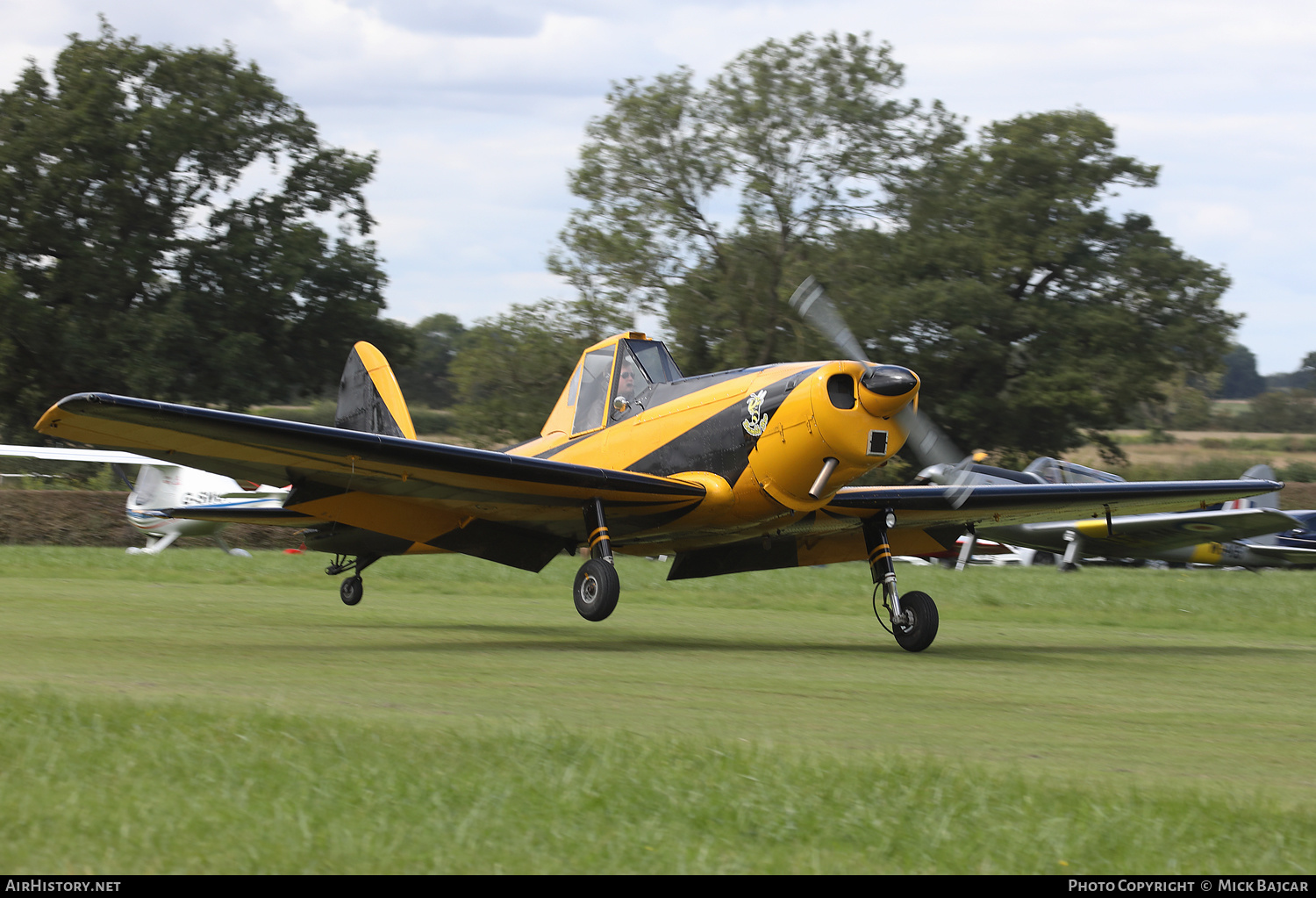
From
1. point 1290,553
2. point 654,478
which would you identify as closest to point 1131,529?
point 1290,553

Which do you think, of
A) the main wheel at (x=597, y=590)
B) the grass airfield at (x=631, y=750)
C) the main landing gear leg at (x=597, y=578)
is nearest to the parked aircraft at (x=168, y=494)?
the grass airfield at (x=631, y=750)

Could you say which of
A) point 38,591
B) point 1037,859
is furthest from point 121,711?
point 38,591

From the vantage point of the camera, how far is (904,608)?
11492mm

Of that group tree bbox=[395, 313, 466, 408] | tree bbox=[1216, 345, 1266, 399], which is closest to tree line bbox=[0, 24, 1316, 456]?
tree bbox=[395, 313, 466, 408]

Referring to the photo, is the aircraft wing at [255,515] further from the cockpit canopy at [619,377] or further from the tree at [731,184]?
the tree at [731,184]

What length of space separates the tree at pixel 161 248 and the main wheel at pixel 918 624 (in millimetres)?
38780

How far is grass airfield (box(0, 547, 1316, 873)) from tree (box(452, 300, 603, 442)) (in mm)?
29784

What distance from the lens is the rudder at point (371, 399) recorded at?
15.6 m

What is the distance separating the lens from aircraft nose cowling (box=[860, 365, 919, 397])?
10.3 metres

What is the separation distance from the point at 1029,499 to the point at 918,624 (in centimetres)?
216

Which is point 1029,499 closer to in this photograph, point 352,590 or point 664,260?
point 352,590

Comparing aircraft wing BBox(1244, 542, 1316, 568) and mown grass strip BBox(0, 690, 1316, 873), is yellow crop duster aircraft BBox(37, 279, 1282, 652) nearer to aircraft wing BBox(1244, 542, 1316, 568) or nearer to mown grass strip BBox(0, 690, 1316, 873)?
mown grass strip BBox(0, 690, 1316, 873)

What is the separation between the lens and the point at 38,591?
15.2 meters
